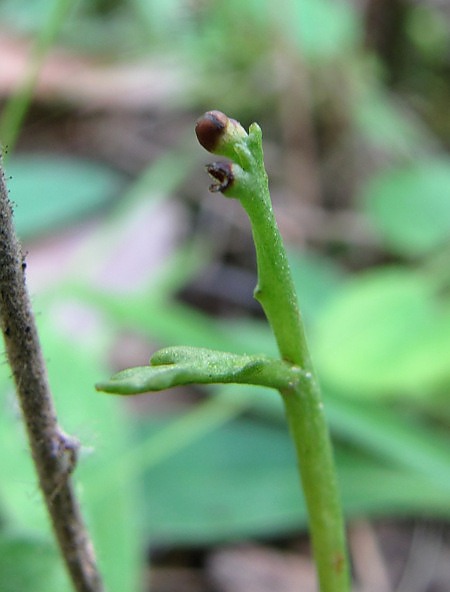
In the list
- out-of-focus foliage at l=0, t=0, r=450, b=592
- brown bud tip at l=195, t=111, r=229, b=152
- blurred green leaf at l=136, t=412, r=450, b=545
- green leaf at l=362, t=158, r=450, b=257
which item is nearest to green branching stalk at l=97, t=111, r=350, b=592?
brown bud tip at l=195, t=111, r=229, b=152

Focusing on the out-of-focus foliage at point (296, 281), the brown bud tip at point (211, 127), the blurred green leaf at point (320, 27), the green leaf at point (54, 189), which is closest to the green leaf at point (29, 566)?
the out-of-focus foliage at point (296, 281)

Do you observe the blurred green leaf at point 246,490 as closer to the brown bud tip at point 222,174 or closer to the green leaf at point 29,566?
the green leaf at point 29,566

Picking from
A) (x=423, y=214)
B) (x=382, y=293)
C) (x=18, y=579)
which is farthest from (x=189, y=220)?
(x=18, y=579)

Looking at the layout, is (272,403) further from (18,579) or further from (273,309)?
(273,309)

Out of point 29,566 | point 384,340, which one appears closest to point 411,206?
point 384,340

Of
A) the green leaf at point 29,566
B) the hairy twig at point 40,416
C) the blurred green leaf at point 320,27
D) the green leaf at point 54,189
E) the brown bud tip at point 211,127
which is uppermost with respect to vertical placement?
the blurred green leaf at point 320,27
